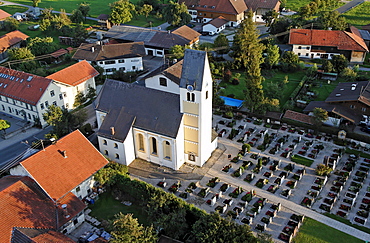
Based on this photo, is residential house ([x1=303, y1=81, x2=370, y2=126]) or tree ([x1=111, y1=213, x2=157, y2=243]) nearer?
tree ([x1=111, y1=213, x2=157, y2=243])

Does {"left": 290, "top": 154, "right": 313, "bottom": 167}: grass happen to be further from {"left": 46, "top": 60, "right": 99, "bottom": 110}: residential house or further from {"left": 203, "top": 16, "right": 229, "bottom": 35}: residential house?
{"left": 203, "top": 16, "right": 229, "bottom": 35}: residential house

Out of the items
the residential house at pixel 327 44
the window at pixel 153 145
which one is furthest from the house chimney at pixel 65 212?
the residential house at pixel 327 44

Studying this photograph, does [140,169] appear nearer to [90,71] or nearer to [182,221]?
[182,221]

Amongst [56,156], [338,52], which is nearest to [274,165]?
[56,156]

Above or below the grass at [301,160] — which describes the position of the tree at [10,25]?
above

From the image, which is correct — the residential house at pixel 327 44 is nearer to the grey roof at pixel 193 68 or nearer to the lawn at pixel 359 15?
the lawn at pixel 359 15

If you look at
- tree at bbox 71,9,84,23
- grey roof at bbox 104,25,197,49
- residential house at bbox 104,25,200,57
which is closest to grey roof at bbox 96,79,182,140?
residential house at bbox 104,25,200,57
